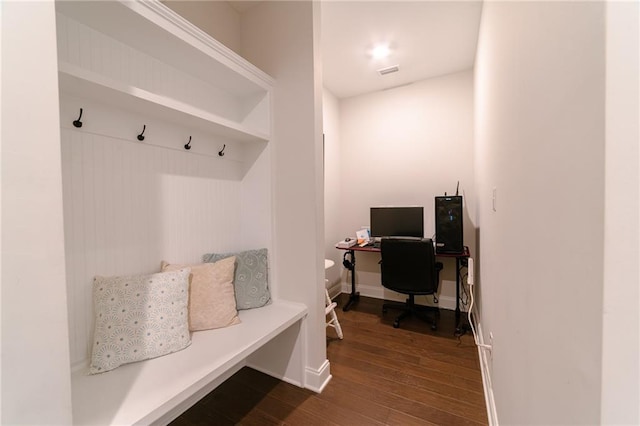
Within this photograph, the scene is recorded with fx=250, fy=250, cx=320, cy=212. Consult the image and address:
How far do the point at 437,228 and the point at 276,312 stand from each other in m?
1.83

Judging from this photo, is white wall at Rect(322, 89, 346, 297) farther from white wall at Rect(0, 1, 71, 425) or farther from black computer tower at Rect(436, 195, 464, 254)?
white wall at Rect(0, 1, 71, 425)

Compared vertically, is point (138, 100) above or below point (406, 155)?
below

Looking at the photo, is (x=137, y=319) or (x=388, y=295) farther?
(x=388, y=295)

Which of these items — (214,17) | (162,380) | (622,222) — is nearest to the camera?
(622,222)

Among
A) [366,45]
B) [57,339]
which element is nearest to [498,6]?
[366,45]

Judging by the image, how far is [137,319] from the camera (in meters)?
1.20

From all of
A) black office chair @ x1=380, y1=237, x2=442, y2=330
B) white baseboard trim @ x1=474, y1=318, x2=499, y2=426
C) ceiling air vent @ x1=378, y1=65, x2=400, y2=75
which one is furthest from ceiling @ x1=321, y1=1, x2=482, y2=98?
white baseboard trim @ x1=474, y1=318, x2=499, y2=426

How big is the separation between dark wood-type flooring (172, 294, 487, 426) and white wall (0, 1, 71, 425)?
110cm

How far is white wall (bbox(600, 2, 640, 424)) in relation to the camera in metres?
0.39

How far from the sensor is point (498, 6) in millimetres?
1294

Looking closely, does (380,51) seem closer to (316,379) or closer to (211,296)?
(211,296)

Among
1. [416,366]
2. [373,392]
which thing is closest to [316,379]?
[373,392]

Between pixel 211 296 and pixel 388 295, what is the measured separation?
8.14 feet

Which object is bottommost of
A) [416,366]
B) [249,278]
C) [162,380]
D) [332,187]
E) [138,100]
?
[416,366]
